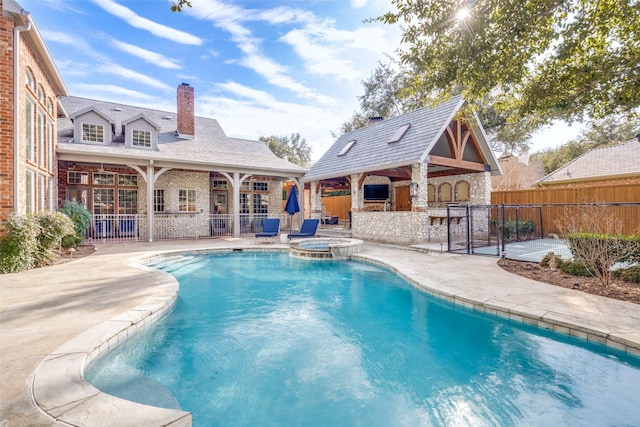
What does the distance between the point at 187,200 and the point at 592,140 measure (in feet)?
111

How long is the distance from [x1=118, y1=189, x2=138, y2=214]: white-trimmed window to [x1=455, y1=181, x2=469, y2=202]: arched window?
606 inches

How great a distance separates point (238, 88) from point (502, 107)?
527 inches

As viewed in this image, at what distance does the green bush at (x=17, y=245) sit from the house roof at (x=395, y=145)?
10.4 meters

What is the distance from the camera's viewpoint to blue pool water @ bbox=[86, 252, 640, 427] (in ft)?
9.51

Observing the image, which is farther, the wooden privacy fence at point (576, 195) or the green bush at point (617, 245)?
the wooden privacy fence at point (576, 195)

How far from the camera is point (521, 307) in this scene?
4.39 metres

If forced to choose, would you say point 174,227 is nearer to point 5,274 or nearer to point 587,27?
point 5,274

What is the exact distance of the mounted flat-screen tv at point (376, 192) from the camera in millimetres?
16484

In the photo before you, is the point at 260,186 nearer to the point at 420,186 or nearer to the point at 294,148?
the point at 420,186

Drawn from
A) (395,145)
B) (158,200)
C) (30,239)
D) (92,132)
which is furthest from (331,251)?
(92,132)

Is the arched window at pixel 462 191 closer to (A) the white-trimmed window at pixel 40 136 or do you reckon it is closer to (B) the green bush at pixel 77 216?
(B) the green bush at pixel 77 216

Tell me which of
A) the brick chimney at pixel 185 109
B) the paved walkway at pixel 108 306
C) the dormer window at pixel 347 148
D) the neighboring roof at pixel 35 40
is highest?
the brick chimney at pixel 185 109

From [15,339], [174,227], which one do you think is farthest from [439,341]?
[174,227]

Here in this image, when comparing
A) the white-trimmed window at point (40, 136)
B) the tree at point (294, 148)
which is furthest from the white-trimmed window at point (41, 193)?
the tree at point (294, 148)
